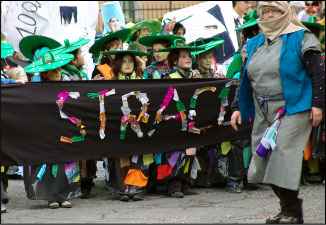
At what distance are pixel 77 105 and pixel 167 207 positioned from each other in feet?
4.85

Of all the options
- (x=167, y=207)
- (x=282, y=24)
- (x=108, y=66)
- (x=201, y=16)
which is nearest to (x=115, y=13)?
(x=201, y=16)

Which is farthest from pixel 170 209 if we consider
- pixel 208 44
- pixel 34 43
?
pixel 34 43

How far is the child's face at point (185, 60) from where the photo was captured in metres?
8.77

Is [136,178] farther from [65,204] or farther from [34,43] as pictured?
[34,43]

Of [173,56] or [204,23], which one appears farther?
[204,23]

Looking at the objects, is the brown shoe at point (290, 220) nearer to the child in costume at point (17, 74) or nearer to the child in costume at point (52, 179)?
the child in costume at point (52, 179)

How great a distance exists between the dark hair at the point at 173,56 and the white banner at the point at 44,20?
3.20 m

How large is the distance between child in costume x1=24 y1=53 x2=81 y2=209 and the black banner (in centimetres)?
11

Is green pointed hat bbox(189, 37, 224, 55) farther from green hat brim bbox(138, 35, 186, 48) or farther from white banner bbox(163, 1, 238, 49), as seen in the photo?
white banner bbox(163, 1, 238, 49)

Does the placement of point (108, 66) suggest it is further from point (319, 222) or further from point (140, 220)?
point (319, 222)

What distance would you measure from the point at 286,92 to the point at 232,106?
75 cm

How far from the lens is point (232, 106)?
22.5ft

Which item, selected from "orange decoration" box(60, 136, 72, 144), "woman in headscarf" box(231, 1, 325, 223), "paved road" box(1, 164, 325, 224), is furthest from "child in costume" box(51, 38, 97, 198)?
"woman in headscarf" box(231, 1, 325, 223)

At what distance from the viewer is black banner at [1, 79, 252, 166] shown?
7812 mm
